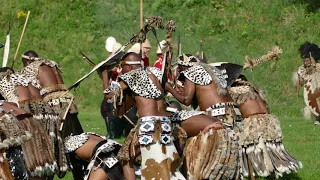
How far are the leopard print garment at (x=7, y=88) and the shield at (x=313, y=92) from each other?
10179 millimetres

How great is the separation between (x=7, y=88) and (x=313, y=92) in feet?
34.4

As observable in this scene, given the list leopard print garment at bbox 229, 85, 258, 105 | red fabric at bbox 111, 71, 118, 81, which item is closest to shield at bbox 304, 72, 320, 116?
leopard print garment at bbox 229, 85, 258, 105

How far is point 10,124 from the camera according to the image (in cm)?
845

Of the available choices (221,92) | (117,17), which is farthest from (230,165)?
(117,17)

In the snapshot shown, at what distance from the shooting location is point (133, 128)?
9.34m

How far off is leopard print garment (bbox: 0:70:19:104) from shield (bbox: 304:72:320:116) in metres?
10.2

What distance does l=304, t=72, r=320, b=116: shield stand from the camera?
18.4m

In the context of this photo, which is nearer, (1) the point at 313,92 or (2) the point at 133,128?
(2) the point at 133,128

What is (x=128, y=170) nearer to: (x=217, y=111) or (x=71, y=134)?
(x=71, y=134)

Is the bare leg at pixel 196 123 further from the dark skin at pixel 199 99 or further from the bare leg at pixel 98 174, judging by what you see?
the bare leg at pixel 98 174

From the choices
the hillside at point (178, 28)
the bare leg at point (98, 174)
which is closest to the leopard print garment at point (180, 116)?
the bare leg at point (98, 174)

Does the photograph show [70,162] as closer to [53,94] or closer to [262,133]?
[53,94]

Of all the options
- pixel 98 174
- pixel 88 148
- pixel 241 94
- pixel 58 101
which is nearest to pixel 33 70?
pixel 58 101

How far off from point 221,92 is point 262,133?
6.05 feet
